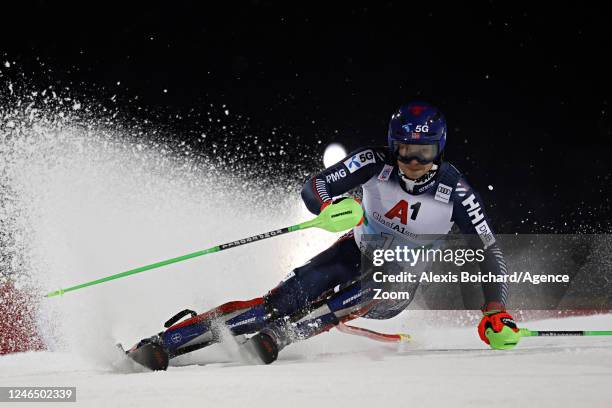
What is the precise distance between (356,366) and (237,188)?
3.94 metres

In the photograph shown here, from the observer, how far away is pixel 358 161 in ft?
14.8

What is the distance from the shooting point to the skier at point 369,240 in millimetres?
4188

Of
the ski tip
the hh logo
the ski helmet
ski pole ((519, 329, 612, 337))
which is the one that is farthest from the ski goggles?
the ski tip

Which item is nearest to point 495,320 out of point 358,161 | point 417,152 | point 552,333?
point 552,333

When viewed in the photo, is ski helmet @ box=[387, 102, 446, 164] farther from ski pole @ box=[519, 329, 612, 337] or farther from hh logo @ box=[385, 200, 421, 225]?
ski pole @ box=[519, 329, 612, 337]

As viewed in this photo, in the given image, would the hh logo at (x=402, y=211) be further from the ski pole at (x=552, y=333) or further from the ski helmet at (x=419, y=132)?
the ski pole at (x=552, y=333)

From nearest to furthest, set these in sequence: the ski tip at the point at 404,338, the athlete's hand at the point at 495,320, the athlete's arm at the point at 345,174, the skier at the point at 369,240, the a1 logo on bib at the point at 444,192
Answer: the athlete's hand at the point at 495,320
the skier at the point at 369,240
the a1 logo on bib at the point at 444,192
the athlete's arm at the point at 345,174
the ski tip at the point at 404,338

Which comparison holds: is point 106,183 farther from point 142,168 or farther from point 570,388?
point 570,388

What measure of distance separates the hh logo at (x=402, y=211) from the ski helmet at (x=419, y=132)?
0.31 meters

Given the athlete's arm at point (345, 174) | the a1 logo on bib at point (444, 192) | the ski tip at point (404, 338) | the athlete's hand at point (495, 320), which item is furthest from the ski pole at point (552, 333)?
the athlete's arm at point (345, 174)

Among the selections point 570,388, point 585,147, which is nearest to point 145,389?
point 570,388

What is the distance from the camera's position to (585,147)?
8859mm

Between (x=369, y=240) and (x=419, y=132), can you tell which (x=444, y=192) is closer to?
(x=419, y=132)

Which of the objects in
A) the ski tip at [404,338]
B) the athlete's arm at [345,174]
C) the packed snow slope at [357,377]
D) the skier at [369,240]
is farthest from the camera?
the ski tip at [404,338]
